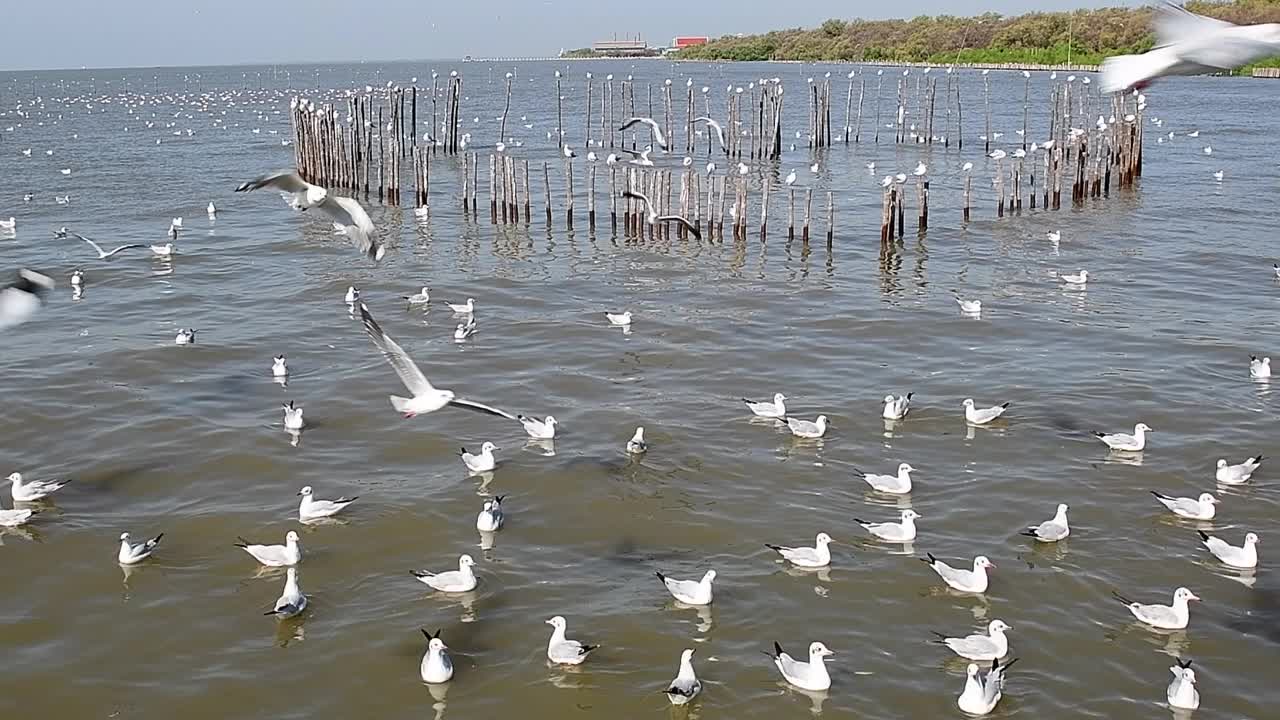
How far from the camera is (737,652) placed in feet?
31.4

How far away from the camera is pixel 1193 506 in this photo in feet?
38.9

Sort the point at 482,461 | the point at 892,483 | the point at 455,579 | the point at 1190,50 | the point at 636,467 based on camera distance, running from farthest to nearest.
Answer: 1. the point at 636,467
2. the point at 482,461
3. the point at 892,483
4. the point at 455,579
5. the point at 1190,50

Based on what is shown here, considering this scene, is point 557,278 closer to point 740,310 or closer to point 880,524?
point 740,310

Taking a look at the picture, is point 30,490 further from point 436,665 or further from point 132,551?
point 436,665

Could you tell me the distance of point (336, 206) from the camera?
11812 mm

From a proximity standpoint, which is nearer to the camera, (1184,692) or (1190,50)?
(1190,50)

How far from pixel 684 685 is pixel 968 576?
3.09m

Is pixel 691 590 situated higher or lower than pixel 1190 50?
lower

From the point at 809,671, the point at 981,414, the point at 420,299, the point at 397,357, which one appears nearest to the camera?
the point at 809,671

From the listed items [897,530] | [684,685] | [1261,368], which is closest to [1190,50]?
[684,685]

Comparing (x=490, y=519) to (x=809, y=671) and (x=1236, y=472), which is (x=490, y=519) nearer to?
(x=809, y=671)

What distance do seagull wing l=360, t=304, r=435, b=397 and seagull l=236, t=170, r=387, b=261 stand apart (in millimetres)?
1173

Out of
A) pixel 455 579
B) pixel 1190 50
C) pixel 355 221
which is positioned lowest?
pixel 455 579

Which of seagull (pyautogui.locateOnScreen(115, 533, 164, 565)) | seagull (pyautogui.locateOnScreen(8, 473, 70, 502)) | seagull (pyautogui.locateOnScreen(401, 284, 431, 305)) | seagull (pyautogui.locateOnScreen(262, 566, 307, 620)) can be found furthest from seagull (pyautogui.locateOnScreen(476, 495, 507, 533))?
seagull (pyautogui.locateOnScreen(401, 284, 431, 305))
